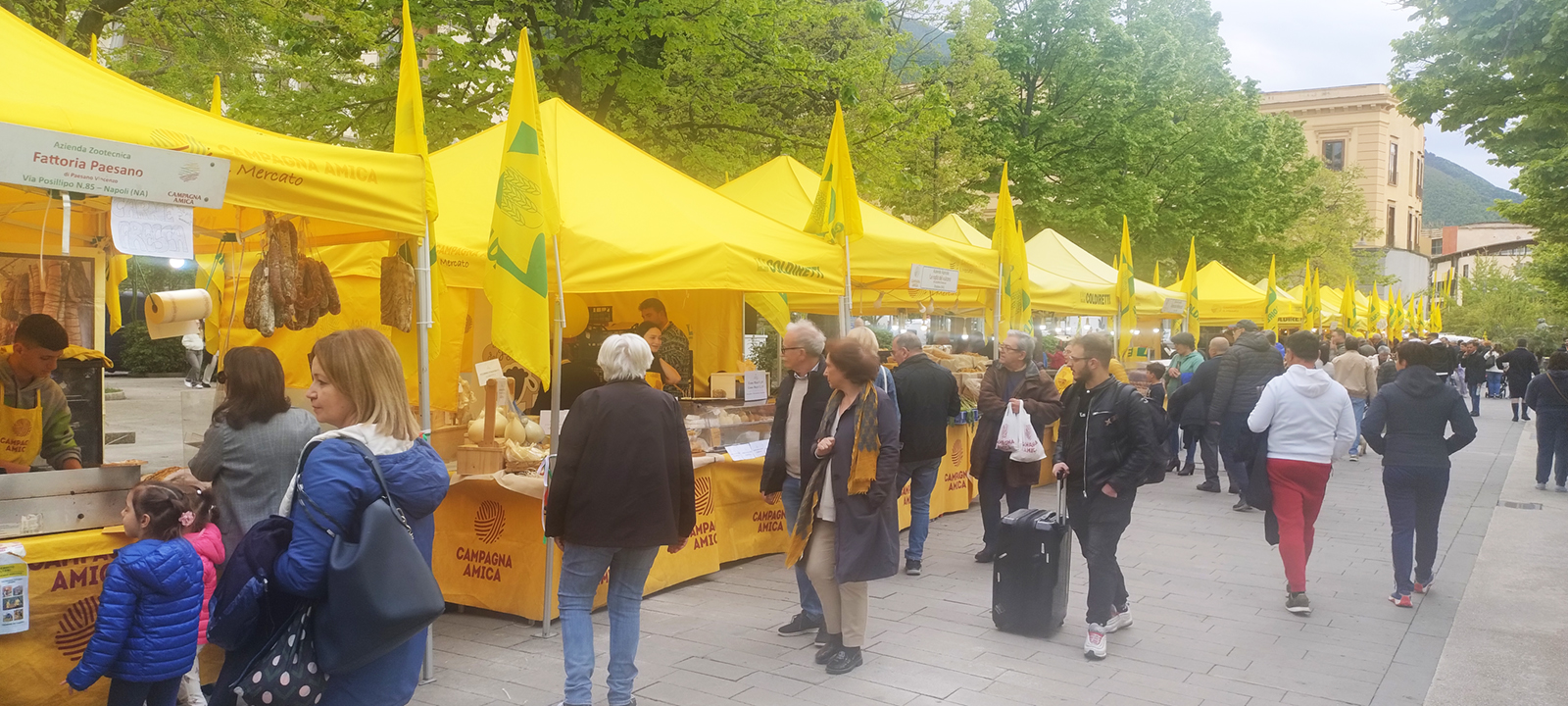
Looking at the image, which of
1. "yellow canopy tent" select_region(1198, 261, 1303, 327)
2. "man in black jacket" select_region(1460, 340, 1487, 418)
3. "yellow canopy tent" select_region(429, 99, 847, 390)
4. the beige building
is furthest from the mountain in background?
"yellow canopy tent" select_region(429, 99, 847, 390)

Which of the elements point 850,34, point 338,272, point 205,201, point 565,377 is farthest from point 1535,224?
point 205,201

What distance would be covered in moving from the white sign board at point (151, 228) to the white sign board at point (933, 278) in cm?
637

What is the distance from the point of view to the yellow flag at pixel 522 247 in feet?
18.2

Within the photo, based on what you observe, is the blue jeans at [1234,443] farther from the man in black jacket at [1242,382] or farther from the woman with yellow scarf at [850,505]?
the woman with yellow scarf at [850,505]

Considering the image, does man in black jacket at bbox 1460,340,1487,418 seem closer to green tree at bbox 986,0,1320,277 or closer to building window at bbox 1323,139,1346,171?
green tree at bbox 986,0,1320,277

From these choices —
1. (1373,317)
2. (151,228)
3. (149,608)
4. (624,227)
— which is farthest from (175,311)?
(1373,317)

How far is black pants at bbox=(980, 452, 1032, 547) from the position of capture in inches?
317

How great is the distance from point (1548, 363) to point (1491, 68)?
4061 millimetres

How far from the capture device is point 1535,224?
15008 millimetres

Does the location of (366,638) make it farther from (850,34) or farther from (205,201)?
(850,34)

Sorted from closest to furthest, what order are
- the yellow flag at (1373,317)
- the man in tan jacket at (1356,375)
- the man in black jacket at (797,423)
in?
the man in black jacket at (797,423)
the man in tan jacket at (1356,375)
the yellow flag at (1373,317)

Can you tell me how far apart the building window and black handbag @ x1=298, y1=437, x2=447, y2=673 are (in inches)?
2733

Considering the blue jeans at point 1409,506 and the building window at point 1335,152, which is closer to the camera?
the blue jeans at point 1409,506

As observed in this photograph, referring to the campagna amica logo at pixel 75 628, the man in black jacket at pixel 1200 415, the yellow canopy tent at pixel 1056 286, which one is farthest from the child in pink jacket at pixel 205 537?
the man in black jacket at pixel 1200 415
